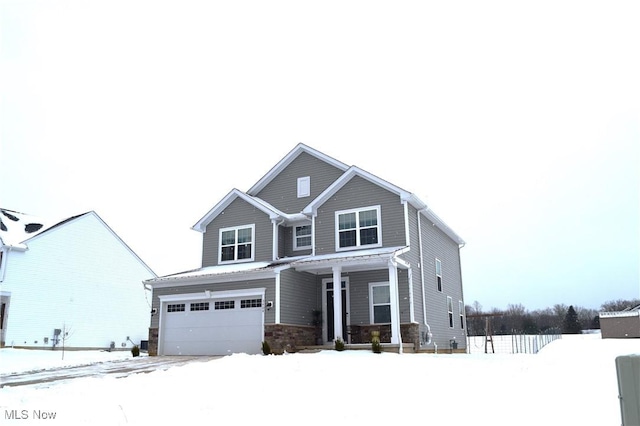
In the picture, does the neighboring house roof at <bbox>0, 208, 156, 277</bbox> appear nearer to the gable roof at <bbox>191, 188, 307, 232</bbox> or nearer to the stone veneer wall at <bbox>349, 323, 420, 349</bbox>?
the gable roof at <bbox>191, 188, 307, 232</bbox>

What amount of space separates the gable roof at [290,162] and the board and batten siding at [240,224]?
1.57 m

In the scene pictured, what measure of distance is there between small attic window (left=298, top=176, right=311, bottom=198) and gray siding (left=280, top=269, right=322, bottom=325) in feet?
13.1

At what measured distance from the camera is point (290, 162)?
22.5m

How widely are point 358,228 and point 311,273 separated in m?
2.63

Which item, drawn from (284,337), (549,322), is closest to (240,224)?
(284,337)

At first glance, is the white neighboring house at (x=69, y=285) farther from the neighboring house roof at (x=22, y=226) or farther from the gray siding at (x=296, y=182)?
the gray siding at (x=296, y=182)

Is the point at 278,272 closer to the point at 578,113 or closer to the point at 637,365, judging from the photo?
the point at 637,365

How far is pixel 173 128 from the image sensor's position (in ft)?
94.6

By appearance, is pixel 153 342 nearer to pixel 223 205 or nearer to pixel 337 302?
pixel 223 205

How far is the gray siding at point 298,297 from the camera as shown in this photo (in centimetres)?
1748

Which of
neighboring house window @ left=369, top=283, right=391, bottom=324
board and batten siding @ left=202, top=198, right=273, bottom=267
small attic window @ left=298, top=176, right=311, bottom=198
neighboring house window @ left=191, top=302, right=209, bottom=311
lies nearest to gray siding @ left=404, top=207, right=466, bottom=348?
neighboring house window @ left=369, top=283, right=391, bottom=324

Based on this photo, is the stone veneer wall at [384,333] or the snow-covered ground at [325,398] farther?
the stone veneer wall at [384,333]

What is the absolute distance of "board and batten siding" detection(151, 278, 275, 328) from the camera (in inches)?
682

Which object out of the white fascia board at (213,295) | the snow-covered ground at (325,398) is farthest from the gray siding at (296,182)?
the snow-covered ground at (325,398)
